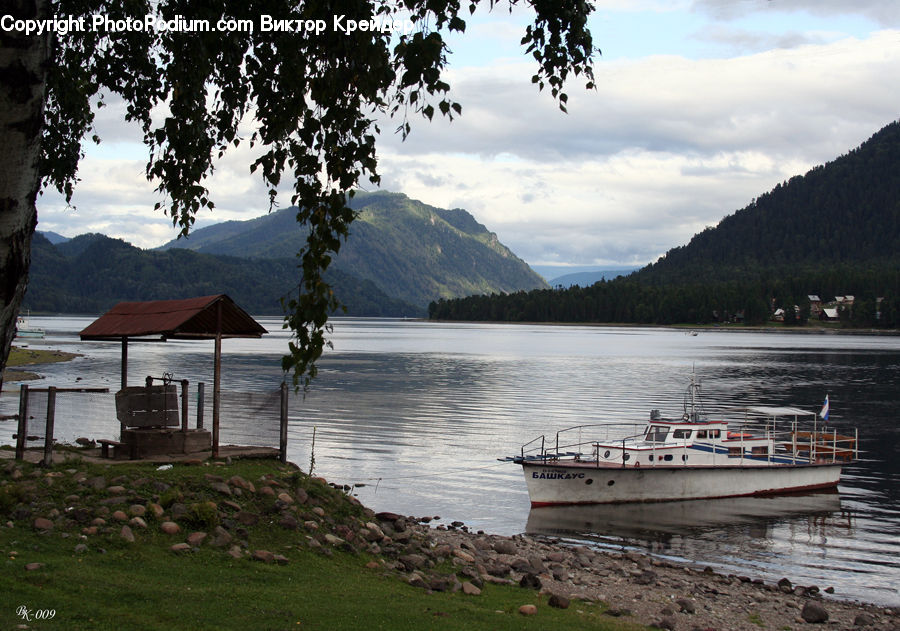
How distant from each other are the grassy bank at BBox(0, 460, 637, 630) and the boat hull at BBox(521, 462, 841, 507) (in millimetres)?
14099

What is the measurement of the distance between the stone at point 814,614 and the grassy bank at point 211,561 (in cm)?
597

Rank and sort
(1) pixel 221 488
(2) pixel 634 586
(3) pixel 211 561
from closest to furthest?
(3) pixel 211 561 < (1) pixel 221 488 < (2) pixel 634 586

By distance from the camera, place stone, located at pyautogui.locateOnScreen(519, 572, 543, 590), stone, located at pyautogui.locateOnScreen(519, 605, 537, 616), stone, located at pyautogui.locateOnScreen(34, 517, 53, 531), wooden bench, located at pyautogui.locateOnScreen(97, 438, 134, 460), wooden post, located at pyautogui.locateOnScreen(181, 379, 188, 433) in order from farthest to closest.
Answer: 1. wooden post, located at pyautogui.locateOnScreen(181, 379, 188, 433)
2. wooden bench, located at pyautogui.locateOnScreen(97, 438, 134, 460)
3. stone, located at pyautogui.locateOnScreen(519, 572, 543, 590)
4. stone, located at pyautogui.locateOnScreen(519, 605, 537, 616)
5. stone, located at pyautogui.locateOnScreen(34, 517, 53, 531)

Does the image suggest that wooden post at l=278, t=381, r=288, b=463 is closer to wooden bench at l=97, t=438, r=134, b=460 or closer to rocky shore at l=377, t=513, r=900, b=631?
rocky shore at l=377, t=513, r=900, b=631

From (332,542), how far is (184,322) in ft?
21.0

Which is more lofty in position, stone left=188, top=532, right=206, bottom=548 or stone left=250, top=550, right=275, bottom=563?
stone left=188, top=532, right=206, bottom=548

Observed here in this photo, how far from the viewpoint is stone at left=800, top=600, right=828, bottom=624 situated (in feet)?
61.8

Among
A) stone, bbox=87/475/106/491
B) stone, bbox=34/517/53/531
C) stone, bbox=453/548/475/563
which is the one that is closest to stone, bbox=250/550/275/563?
stone, bbox=34/517/53/531

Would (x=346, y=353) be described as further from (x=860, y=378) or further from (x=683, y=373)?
(x=860, y=378)

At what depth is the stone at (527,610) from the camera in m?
14.5

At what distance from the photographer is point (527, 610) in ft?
47.9

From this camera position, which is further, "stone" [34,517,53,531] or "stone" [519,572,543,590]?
"stone" [519,572,543,590]

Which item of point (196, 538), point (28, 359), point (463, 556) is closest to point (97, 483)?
point (196, 538)

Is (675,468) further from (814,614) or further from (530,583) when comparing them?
(530,583)
